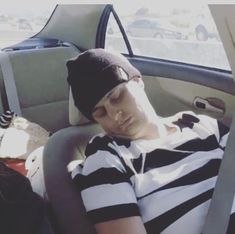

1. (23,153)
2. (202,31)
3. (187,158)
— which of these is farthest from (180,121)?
(202,31)

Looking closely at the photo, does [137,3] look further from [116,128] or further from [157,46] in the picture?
[116,128]

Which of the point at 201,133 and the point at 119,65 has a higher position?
the point at 119,65

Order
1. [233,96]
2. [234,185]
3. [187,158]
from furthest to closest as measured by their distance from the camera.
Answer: [233,96], [187,158], [234,185]

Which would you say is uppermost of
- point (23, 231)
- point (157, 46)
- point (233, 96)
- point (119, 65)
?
point (119, 65)

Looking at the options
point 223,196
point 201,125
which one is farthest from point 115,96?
point 223,196

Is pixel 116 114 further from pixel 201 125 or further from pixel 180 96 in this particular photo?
pixel 180 96

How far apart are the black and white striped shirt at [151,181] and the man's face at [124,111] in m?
0.04

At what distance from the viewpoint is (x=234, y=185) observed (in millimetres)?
1032

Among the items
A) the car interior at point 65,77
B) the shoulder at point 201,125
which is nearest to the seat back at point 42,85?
the car interior at point 65,77

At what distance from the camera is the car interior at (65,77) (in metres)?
1.88

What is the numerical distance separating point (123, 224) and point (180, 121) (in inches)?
16.7

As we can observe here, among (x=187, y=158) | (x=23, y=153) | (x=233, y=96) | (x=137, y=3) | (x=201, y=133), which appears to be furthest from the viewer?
(x=137, y=3)

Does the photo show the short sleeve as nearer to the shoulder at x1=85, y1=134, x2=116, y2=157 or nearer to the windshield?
the shoulder at x1=85, y1=134, x2=116, y2=157

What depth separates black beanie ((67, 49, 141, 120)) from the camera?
4.05 feet
